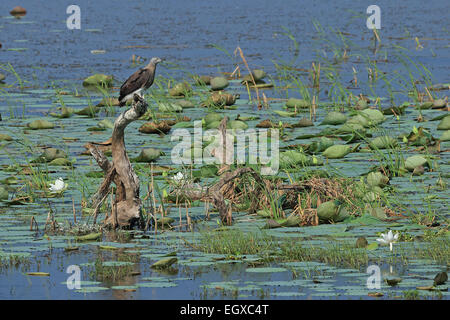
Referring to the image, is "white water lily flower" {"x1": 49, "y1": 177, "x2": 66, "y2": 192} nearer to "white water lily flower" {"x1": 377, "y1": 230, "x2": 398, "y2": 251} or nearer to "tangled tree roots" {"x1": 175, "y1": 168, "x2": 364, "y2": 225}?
"tangled tree roots" {"x1": 175, "y1": 168, "x2": 364, "y2": 225}

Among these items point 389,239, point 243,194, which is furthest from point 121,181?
point 389,239

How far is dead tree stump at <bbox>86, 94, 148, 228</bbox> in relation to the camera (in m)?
7.99

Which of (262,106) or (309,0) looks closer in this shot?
(262,106)

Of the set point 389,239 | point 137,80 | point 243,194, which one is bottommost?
point 389,239

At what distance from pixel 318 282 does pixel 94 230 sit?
2.13m

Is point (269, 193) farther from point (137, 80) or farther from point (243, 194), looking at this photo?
point (137, 80)

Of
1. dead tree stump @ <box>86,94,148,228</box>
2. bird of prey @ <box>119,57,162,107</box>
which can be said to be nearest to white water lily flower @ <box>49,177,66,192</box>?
dead tree stump @ <box>86,94,148,228</box>

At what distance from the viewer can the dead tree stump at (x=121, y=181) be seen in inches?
315

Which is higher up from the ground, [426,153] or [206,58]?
[206,58]

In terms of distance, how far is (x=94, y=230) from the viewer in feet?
25.9

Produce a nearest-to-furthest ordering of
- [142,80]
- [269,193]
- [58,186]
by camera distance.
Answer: [269,193] → [142,80] → [58,186]

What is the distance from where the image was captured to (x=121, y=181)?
8062 mm

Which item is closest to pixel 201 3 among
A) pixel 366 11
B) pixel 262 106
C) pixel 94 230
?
pixel 366 11
